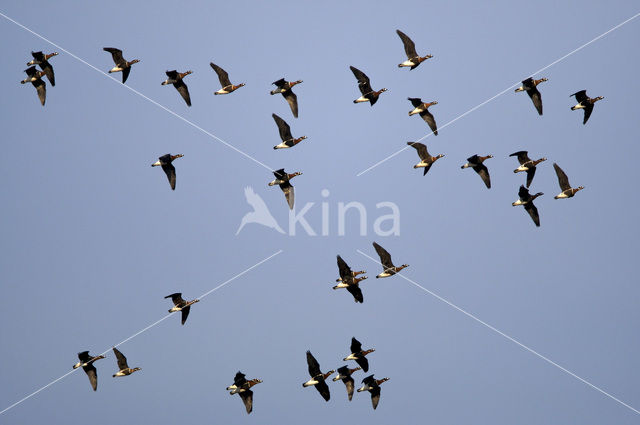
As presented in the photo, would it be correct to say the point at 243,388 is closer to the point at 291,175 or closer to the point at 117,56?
the point at 291,175

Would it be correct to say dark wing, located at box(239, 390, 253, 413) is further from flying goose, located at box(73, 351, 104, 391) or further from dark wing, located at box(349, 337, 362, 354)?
flying goose, located at box(73, 351, 104, 391)

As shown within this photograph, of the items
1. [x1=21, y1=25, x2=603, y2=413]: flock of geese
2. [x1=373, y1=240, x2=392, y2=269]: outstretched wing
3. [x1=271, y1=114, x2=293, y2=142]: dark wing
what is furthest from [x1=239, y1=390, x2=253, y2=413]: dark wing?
[x1=271, y1=114, x2=293, y2=142]: dark wing

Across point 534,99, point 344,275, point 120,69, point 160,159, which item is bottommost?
point 344,275

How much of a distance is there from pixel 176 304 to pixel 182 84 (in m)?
20.4

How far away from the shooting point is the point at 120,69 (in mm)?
104688

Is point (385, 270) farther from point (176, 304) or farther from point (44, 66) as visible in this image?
point (44, 66)

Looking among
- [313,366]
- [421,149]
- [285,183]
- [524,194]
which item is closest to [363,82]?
[421,149]

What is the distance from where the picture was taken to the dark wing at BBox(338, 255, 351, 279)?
101 meters

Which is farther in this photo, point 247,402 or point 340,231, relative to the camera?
point 340,231

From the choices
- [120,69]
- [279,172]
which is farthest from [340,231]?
[120,69]

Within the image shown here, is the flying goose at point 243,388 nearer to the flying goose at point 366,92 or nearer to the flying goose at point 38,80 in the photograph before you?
the flying goose at point 366,92

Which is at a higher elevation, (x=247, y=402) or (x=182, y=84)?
(x=182, y=84)

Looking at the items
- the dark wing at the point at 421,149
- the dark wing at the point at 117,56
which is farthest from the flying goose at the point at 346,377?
the dark wing at the point at 117,56

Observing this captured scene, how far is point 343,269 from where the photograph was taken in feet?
331
